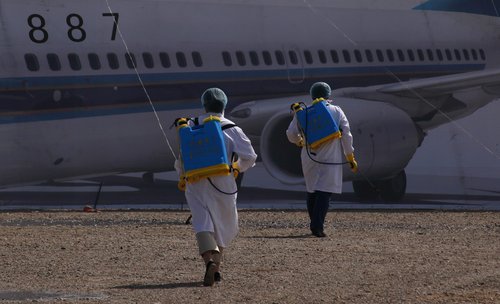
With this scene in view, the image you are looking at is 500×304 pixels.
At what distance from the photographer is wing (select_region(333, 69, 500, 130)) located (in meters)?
23.1

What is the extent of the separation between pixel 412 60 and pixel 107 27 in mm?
5100

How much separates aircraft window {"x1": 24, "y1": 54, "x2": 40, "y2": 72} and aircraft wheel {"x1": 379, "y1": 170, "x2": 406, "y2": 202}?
5.44 meters

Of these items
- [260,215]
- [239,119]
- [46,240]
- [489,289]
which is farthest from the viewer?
[239,119]

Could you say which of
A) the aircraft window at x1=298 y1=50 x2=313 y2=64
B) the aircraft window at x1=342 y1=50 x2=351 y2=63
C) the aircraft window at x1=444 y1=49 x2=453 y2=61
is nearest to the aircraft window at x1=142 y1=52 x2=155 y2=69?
the aircraft window at x1=298 y1=50 x2=313 y2=64

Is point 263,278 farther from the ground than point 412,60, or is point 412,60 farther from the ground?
point 412,60

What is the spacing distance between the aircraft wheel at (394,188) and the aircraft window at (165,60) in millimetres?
3592

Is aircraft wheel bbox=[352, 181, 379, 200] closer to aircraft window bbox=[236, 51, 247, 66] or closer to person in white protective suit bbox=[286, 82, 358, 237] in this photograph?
aircraft window bbox=[236, 51, 247, 66]

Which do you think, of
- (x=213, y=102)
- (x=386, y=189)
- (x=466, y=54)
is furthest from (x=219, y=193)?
(x=466, y=54)

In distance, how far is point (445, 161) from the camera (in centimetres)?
2283

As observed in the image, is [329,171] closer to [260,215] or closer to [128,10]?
A: [260,215]

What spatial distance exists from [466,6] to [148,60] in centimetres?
528

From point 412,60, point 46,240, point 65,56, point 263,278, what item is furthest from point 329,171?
point 412,60

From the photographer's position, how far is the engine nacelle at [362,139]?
22422 millimetres

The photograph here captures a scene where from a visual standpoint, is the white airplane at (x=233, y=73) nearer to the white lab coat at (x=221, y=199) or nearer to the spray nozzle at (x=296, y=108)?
the spray nozzle at (x=296, y=108)
